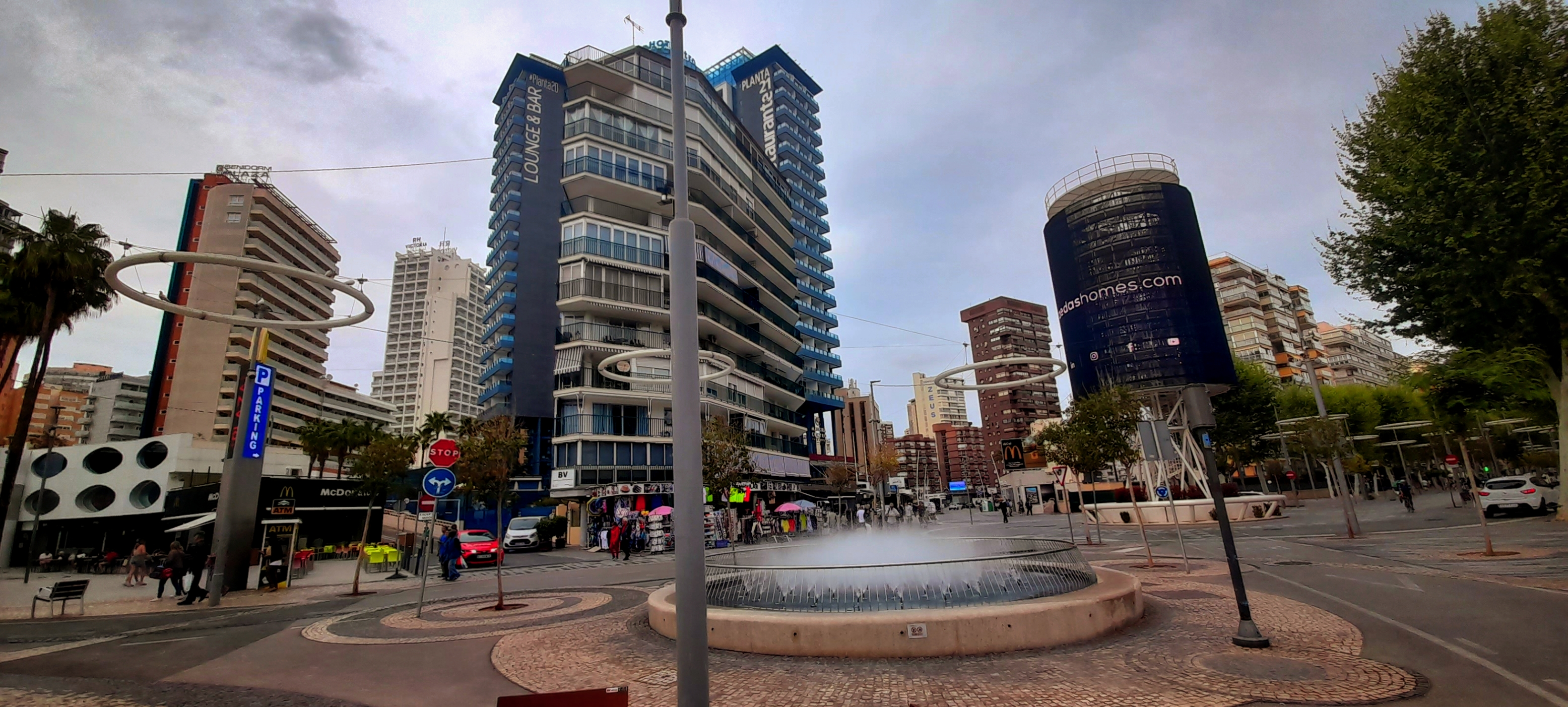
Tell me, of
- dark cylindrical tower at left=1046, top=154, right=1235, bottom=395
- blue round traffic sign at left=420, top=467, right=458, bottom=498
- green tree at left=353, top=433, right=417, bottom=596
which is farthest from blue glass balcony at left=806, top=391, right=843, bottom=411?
blue round traffic sign at left=420, top=467, right=458, bottom=498

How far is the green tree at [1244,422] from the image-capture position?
54562 millimetres

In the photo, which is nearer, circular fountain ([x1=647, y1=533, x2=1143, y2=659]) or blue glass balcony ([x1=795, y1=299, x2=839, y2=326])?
circular fountain ([x1=647, y1=533, x2=1143, y2=659])

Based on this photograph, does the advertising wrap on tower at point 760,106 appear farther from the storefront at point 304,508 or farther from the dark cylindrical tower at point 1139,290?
the storefront at point 304,508

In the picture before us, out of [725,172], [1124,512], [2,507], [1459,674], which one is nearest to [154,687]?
[1459,674]

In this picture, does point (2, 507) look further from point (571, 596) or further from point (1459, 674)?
point (1459, 674)

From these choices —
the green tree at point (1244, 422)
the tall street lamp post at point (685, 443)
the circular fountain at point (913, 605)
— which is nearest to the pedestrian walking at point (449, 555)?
the circular fountain at point (913, 605)

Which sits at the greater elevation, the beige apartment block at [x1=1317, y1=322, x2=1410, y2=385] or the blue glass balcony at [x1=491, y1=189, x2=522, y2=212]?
the blue glass balcony at [x1=491, y1=189, x2=522, y2=212]

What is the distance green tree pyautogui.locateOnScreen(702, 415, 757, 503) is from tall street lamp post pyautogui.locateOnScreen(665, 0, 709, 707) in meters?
27.6

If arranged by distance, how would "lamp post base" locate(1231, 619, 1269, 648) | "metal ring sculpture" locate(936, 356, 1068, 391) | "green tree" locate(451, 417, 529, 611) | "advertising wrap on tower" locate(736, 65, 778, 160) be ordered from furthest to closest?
1. "advertising wrap on tower" locate(736, 65, 778, 160)
2. "green tree" locate(451, 417, 529, 611)
3. "metal ring sculpture" locate(936, 356, 1068, 391)
4. "lamp post base" locate(1231, 619, 1269, 648)

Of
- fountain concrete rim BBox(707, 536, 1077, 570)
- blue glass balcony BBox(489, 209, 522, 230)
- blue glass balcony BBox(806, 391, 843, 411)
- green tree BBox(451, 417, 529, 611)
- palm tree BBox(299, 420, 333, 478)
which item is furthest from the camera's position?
blue glass balcony BBox(806, 391, 843, 411)

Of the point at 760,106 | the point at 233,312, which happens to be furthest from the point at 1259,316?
the point at 233,312

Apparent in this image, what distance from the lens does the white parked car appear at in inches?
920

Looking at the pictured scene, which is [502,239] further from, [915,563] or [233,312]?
[915,563]

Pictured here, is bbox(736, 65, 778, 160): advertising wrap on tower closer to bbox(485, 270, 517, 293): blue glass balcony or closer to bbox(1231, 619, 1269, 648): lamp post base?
bbox(485, 270, 517, 293): blue glass balcony
